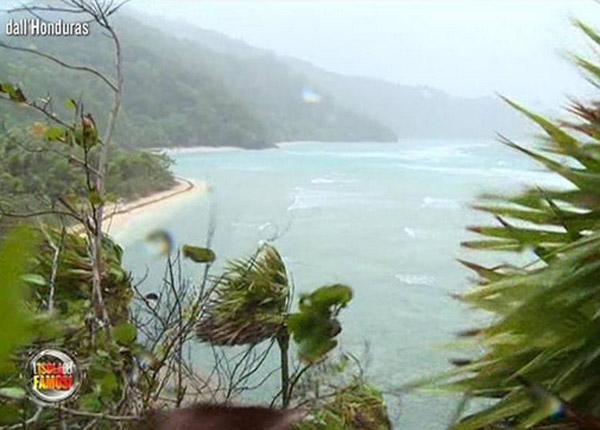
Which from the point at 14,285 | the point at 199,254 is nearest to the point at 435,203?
the point at 199,254

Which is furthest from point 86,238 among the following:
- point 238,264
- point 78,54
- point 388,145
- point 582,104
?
point 388,145

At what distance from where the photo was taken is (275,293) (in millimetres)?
1607

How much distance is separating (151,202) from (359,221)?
79 cm

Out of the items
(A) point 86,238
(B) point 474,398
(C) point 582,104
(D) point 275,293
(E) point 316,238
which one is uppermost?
(C) point 582,104

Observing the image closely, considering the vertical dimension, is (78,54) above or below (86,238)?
above

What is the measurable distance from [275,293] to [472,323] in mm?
842

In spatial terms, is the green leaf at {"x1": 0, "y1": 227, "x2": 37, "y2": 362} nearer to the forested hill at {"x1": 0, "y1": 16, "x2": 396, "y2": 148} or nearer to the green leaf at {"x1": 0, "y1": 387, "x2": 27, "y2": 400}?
the green leaf at {"x1": 0, "y1": 387, "x2": 27, "y2": 400}

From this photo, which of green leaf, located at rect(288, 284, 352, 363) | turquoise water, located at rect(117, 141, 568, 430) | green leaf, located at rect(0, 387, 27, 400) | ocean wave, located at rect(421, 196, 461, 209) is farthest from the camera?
ocean wave, located at rect(421, 196, 461, 209)

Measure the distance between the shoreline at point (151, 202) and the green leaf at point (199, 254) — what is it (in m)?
0.40

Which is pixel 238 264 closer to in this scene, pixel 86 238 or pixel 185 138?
pixel 86 238

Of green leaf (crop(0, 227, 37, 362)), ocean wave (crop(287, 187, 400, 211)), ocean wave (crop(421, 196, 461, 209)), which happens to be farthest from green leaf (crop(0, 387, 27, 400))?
ocean wave (crop(287, 187, 400, 211))

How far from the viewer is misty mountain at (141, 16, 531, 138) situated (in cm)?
223

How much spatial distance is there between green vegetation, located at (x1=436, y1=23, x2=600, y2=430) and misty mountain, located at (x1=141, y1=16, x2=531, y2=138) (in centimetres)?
136

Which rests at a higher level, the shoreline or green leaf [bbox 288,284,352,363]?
green leaf [bbox 288,284,352,363]
